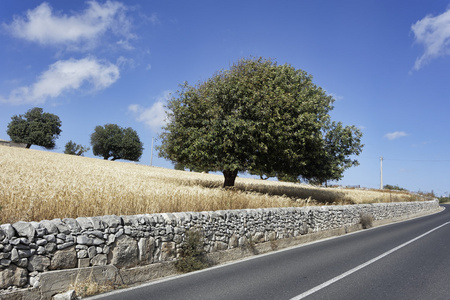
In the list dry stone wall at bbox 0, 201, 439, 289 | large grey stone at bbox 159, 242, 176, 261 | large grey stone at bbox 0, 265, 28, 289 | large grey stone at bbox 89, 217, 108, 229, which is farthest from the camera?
large grey stone at bbox 159, 242, 176, 261

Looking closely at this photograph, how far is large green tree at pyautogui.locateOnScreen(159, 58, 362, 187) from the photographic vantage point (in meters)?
18.8

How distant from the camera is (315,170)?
24203 millimetres

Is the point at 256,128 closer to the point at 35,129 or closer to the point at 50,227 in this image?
the point at 50,227

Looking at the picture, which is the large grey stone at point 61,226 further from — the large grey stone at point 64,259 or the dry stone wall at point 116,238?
the large grey stone at point 64,259

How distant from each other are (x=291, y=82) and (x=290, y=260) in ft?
57.1

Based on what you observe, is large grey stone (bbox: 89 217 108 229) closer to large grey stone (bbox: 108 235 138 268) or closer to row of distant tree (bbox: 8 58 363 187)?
large grey stone (bbox: 108 235 138 268)

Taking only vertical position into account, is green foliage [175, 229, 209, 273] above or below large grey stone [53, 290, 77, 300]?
above

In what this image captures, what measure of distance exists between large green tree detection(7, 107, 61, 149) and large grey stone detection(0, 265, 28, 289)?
2734 inches

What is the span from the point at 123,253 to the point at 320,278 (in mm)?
4531

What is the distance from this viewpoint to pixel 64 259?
563 centimetres

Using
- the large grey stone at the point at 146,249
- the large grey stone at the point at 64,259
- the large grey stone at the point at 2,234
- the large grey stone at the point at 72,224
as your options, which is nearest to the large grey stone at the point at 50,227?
the large grey stone at the point at 72,224

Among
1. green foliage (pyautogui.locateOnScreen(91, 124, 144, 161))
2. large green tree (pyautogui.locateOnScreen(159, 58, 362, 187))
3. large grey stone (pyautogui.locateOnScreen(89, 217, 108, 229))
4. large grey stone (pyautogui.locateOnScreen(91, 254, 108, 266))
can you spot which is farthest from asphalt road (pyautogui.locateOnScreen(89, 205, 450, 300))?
green foliage (pyautogui.locateOnScreen(91, 124, 144, 161))

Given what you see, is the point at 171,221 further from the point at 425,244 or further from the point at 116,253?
the point at 425,244

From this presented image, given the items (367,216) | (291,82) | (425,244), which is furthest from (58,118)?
(425,244)
